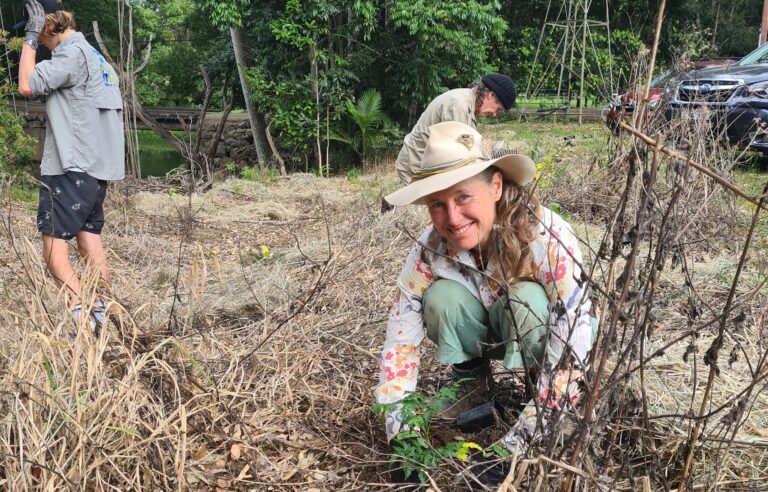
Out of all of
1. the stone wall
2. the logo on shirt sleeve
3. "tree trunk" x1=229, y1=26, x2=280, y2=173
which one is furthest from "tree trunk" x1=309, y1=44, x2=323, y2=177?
the logo on shirt sleeve

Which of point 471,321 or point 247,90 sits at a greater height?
point 247,90

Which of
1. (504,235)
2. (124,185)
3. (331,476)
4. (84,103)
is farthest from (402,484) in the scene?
(124,185)

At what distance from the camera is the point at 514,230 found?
186 centimetres

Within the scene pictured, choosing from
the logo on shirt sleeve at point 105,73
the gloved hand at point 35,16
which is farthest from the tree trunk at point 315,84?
the gloved hand at point 35,16

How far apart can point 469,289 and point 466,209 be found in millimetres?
345

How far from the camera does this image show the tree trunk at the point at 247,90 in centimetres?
1088

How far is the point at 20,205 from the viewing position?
6535 mm

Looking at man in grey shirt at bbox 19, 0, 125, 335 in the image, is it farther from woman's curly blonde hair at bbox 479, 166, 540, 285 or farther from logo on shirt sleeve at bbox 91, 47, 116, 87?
woman's curly blonde hair at bbox 479, 166, 540, 285

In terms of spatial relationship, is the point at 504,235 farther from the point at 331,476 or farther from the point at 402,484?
the point at 331,476

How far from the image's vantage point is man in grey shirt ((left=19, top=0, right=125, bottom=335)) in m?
3.00

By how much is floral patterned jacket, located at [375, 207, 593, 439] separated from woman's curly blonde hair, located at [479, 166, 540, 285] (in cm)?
3

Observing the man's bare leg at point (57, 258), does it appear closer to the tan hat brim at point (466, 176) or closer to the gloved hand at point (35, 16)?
the gloved hand at point (35, 16)

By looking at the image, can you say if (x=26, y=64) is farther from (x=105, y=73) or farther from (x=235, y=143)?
(x=235, y=143)

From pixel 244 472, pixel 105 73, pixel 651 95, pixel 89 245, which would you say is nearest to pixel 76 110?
pixel 105 73
